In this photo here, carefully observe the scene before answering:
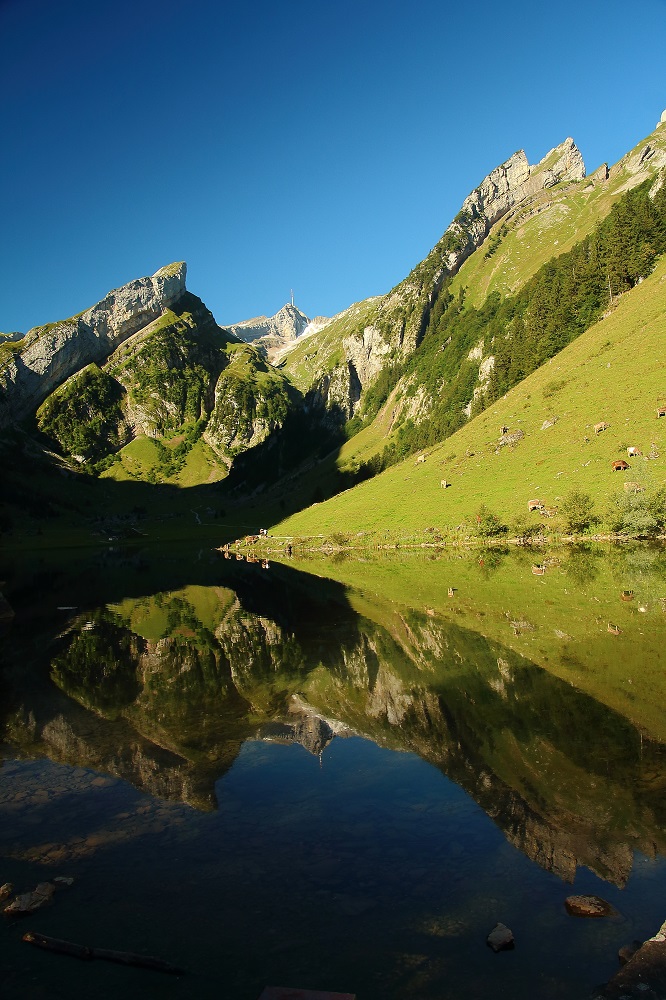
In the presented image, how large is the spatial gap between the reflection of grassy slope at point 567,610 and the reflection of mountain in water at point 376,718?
1.23 meters

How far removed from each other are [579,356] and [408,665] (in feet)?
330

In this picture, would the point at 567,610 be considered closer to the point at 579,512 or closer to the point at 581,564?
the point at 581,564

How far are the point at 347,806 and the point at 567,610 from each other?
76.2 feet

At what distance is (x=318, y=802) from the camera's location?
14164mm

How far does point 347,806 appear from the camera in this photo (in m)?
13.8

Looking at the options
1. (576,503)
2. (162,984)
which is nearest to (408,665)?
(162,984)

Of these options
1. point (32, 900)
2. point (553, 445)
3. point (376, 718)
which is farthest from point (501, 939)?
point (553, 445)

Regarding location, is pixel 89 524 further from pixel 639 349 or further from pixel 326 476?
pixel 639 349

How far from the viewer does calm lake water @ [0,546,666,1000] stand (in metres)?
8.73

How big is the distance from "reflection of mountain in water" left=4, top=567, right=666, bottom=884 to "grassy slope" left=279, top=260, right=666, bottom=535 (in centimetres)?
5092

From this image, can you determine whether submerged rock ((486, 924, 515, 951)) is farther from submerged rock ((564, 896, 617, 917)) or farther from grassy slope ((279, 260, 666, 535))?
grassy slope ((279, 260, 666, 535))

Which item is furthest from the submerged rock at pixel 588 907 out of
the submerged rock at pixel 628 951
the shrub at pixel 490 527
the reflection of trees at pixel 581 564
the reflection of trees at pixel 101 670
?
the shrub at pixel 490 527

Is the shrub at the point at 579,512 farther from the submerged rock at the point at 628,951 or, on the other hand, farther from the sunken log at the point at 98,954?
the sunken log at the point at 98,954

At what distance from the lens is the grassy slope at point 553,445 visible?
77.1m
